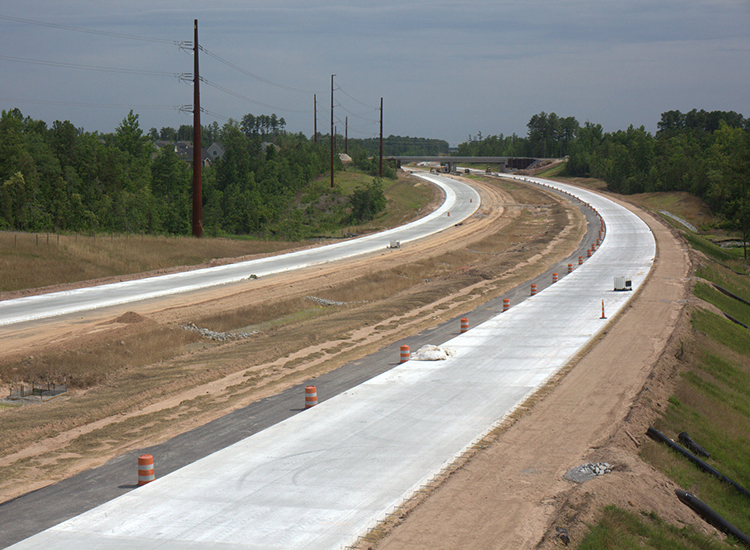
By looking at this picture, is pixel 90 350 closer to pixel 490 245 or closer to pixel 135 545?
pixel 135 545

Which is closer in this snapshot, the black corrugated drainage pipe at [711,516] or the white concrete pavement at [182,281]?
the black corrugated drainage pipe at [711,516]

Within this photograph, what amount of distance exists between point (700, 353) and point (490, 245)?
118 feet

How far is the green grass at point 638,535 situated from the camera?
1029cm

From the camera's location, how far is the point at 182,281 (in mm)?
37000

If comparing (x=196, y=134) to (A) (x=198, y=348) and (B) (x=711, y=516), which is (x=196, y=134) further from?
(B) (x=711, y=516)

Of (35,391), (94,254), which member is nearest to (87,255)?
(94,254)

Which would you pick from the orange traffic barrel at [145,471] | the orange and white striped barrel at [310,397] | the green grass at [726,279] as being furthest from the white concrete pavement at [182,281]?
the green grass at [726,279]

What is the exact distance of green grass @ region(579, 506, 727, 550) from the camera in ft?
33.8

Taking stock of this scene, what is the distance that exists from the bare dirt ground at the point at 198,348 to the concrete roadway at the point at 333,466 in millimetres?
2241

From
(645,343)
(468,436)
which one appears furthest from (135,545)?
(645,343)

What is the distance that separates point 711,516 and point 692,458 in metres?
2.77

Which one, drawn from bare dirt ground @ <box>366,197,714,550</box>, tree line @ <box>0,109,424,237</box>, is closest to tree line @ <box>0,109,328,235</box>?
tree line @ <box>0,109,424,237</box>

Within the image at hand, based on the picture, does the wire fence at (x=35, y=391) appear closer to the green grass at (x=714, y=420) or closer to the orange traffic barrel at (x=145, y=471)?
the orange traffic barrel at (x=145, y=471)

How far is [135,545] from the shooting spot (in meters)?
9.84
